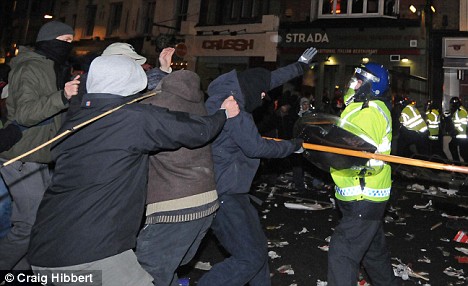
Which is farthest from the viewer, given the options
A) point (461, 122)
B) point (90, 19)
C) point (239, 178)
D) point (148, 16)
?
point (90, 19)

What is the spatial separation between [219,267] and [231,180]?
2.31 ft

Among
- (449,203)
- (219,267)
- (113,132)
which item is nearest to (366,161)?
(219,267)

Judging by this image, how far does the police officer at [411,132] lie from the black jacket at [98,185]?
340 inches

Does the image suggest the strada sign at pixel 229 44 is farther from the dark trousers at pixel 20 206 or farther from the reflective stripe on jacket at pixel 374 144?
the dark trousers at pixel 20 206

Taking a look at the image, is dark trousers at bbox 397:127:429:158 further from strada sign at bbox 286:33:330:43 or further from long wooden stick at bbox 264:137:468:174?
long wooden stick at bbox 264:137:468:174

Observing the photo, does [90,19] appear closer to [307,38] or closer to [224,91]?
[307,38]

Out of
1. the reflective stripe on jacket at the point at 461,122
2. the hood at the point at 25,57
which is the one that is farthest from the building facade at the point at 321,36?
the hood at the point at 25,57

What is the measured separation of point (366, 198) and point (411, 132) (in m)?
7.68

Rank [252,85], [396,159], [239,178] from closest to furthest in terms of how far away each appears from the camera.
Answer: [396,159] → [239,178] → [252,85]

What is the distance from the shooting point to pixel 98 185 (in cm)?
205

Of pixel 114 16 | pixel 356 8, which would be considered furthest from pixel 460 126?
pixel 114 16

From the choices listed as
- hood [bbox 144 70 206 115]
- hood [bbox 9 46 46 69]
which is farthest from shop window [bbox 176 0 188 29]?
hood [bbox 144 70 206 115]

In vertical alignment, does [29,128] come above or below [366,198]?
above

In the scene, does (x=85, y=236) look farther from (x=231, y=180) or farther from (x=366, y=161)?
(x=366, y=161)
